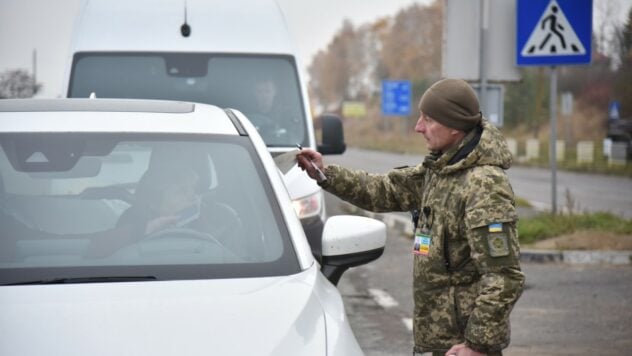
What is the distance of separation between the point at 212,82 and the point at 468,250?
218 inches

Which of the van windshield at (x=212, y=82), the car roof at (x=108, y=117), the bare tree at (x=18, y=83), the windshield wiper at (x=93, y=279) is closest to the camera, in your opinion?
the windshield wiper at (x=93, y=279)

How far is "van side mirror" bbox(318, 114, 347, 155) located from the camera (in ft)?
29.5

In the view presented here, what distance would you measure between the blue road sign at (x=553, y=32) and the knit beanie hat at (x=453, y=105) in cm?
901

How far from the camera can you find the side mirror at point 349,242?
4.13 m

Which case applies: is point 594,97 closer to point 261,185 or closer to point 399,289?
point 399,289

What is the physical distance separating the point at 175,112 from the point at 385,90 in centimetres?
6138

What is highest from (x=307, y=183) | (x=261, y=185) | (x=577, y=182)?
(x=261, y=185)

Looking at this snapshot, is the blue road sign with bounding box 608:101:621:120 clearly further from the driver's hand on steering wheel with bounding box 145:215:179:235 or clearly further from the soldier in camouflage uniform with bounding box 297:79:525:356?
the driver's hand on steering wheel with bounding box 145:215:179:235

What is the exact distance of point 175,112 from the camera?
4.59m

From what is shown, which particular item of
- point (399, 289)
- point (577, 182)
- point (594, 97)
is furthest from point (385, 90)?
point (399, 289)

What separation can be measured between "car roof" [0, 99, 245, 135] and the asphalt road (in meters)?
2.92

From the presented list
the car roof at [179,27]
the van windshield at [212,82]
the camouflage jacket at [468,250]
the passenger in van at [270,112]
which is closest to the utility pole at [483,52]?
the car roof at [179,27]

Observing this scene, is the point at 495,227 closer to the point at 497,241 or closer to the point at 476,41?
the point at 497,241

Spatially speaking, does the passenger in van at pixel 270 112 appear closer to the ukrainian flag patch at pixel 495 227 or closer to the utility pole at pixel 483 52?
the utility pole at pixel 483 52
